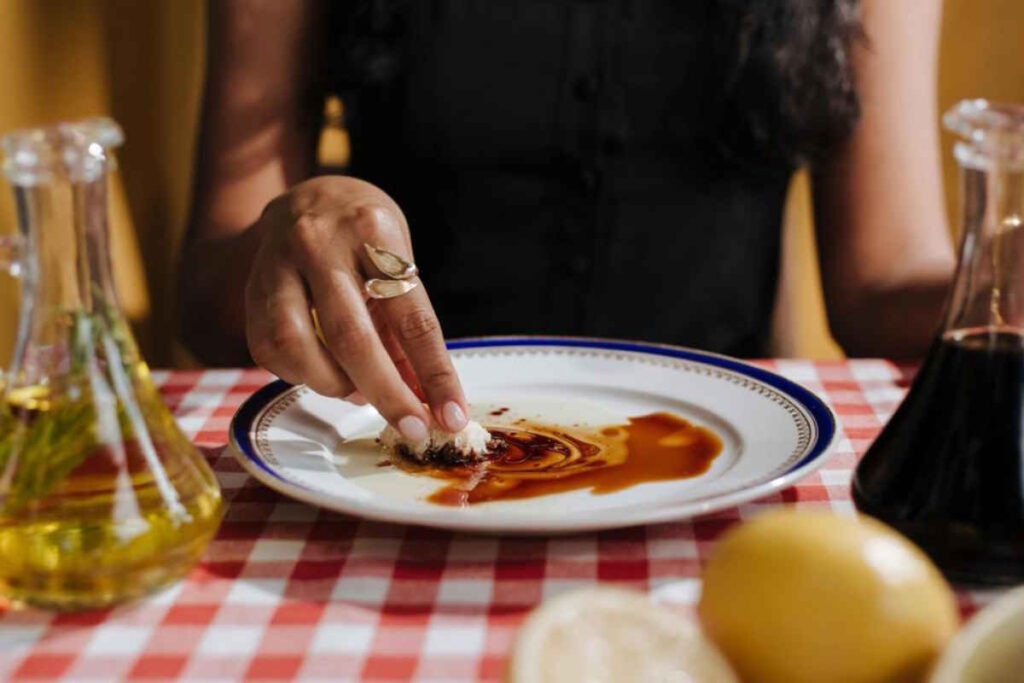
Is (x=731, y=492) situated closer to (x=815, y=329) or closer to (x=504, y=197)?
(x=504, y=197)

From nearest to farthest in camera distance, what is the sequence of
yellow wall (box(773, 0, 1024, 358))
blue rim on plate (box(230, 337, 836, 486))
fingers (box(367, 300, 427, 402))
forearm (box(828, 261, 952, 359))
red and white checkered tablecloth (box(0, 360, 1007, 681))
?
red and white checkered tablecloth (box(0, 360, 1007, 681))
blue rim on plate (box(230, 337, 836, 486))
fingers (box(367, 300, 427, 402))
forearm (box(828, 261, 952, 359))
yellow wall (box(773, 0, 1024, 358))

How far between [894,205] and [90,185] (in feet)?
3.99

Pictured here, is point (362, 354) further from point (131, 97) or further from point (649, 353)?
point (131, 97)

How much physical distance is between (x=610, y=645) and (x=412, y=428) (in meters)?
0.35

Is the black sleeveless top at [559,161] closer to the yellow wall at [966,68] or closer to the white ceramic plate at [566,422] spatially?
the yellow wall at [966,68]

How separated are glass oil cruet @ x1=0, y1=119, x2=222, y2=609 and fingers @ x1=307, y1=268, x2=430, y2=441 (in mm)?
200

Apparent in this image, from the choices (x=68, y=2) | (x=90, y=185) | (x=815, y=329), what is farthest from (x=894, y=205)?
(x=90, y=185)

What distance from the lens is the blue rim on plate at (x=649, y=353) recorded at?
0.76m

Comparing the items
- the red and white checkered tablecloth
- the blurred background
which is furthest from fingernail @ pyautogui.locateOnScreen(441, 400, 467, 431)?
the blurred background

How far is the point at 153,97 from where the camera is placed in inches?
67.0

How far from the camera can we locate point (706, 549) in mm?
700

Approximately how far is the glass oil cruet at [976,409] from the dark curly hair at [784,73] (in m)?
0.86

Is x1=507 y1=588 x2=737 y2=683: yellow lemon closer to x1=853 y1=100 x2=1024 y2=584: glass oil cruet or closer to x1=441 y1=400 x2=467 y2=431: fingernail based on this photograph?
x1=853 y1=100 x2=1024 y2=584: glass oil cruet

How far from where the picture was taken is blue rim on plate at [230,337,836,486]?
0.76m
